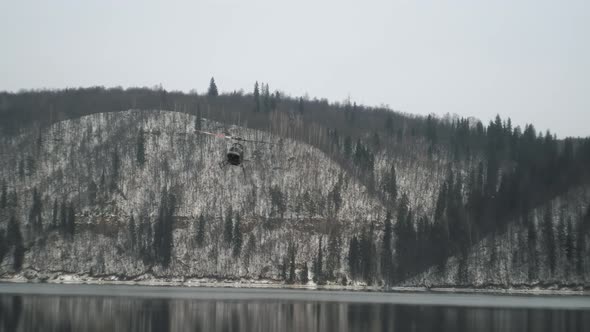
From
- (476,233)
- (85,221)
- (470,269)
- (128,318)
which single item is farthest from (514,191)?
(128,318)

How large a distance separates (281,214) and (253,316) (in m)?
99.6

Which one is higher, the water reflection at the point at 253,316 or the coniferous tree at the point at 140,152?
the coniferous tree at the point at 140,152

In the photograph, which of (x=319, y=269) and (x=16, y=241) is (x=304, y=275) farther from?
(x=16, y=241)

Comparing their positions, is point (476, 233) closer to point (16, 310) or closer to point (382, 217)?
point (382, 217)

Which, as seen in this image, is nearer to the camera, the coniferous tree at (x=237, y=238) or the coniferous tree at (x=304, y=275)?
the coniferous tree at (x=304, y=275)

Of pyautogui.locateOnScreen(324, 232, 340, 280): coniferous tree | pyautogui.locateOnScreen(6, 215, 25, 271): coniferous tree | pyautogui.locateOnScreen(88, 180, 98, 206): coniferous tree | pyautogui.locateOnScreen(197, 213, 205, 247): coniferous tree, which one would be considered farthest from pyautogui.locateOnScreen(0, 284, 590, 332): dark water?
pyautogui.locateOnScreen(88, 180, 98, 206): coniferous tree

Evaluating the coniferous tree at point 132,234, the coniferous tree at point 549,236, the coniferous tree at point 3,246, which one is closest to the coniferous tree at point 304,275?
the coniferous tree at point 132,234

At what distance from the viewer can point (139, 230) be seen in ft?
550

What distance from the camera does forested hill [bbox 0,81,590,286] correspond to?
502 feet

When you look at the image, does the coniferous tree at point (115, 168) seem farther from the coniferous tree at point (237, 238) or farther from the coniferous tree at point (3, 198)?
the coniferous tree at point (237, 238)

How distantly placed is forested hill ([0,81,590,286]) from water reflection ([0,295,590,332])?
6089 cm

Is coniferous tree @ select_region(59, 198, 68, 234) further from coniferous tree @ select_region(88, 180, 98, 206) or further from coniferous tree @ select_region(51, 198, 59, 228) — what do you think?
coniferous tree @ select_region(88, 180, 98, 206)

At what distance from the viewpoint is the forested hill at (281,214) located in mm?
152875

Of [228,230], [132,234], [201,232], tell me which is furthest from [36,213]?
[228,230]
